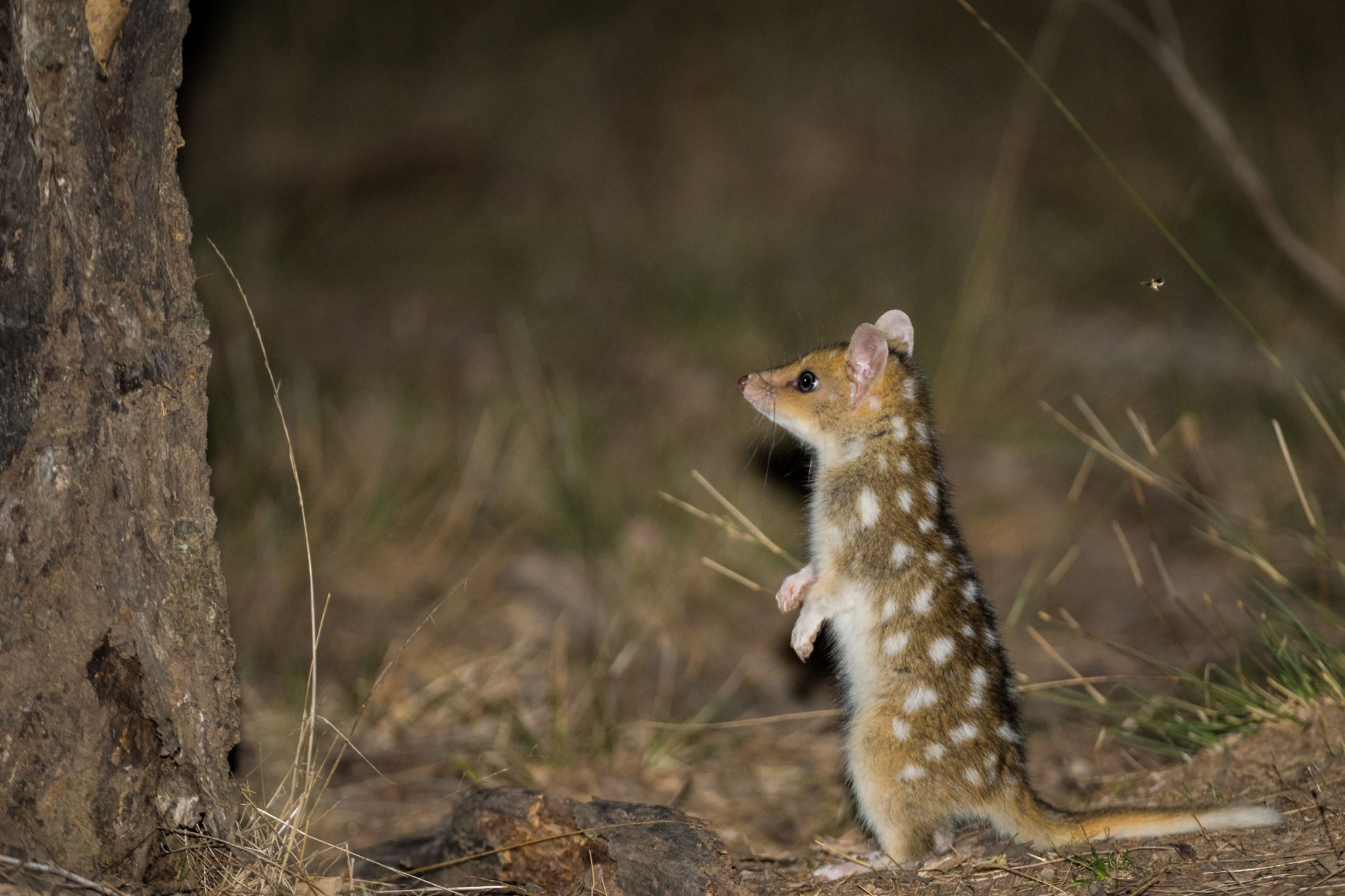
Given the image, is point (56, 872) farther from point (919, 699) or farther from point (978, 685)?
point (978, 685)

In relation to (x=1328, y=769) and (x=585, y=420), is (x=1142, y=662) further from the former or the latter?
(x=585, y=420)

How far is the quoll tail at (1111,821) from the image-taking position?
280 cm

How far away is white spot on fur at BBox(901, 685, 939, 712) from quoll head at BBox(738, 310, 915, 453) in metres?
0.82

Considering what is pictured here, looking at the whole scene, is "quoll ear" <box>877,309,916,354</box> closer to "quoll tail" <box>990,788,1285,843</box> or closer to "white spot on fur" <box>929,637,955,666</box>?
"white spot on fur" <box>929,637,955,666</box>

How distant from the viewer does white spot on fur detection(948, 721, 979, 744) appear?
10.2 feet

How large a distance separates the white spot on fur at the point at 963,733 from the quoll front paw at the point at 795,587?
0.61m

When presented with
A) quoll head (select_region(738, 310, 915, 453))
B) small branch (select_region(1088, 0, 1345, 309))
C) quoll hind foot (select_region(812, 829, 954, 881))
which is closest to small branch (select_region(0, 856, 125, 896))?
quoll hind foot (select_region(812, 829, 954, 881))

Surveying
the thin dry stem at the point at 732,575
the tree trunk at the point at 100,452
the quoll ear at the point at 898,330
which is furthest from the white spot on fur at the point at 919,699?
the tree trunk at the point at 100,452

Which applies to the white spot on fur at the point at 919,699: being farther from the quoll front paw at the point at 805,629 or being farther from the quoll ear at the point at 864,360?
the quoll ear at the point at 864,360

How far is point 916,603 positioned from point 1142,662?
2.07m

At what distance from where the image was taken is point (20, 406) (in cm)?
239

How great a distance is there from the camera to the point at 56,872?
7.42 feet

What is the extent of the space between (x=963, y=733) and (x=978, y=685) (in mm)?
146

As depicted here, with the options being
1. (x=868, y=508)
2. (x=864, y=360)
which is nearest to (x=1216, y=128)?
(x=864, y=360)
